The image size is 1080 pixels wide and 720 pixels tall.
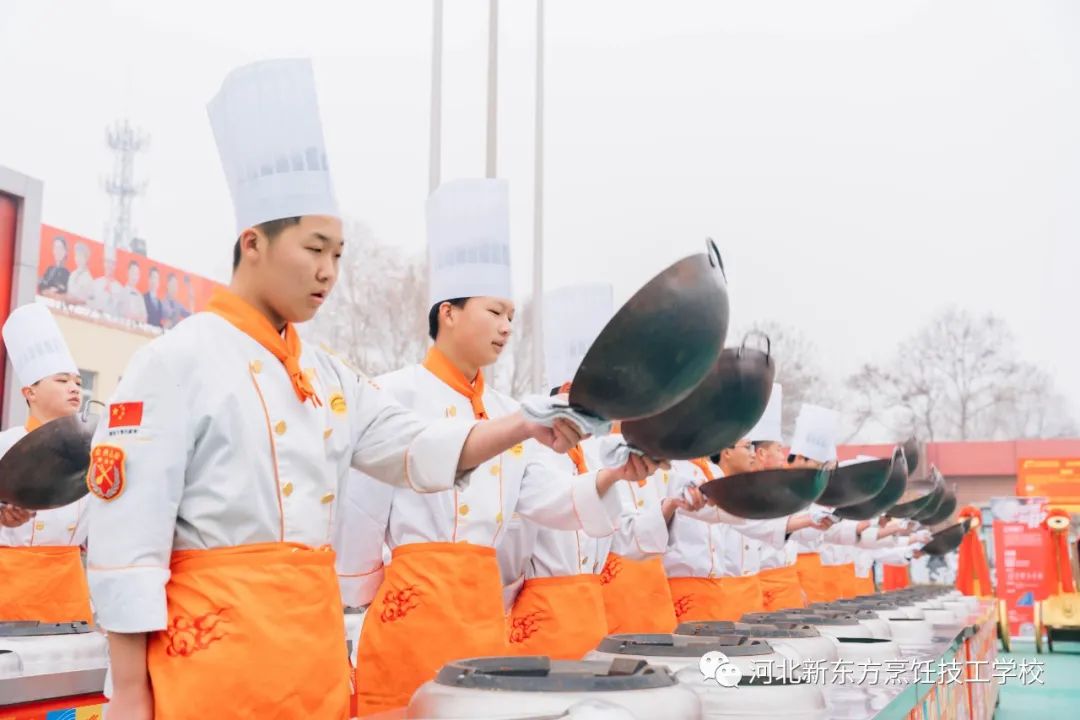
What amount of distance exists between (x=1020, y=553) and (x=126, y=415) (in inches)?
466

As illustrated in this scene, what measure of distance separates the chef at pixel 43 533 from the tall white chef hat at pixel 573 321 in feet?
4.89

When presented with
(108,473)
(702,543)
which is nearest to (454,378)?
(108,473)

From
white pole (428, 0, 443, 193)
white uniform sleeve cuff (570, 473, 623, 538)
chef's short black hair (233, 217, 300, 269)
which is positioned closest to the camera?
chef's short black hair (233, 217, 300, 269)

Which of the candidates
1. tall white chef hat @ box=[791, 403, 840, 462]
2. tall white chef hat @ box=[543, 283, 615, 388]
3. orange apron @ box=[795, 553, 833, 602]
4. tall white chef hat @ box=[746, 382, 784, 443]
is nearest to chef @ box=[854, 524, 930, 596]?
orange apron @ box=[795, 553, 833, 602]

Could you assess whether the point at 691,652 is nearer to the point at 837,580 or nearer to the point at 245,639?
the point at 245,639

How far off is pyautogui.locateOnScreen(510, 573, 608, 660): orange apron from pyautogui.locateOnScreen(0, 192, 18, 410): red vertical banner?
162 inches

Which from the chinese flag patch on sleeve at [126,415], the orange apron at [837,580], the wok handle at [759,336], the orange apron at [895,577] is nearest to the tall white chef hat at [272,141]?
the chinese flag patch on sleeve at [126,415]

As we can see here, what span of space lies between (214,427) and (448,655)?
0.76 meters

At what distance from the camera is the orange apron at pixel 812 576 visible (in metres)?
6.44

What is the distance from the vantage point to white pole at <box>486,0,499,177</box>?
20.4 ft

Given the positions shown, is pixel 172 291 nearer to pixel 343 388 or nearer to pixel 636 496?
pixel 636 496

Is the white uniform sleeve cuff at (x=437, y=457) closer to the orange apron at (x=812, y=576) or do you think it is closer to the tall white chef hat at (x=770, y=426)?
the tall white chef hat at (x=770, y=426)

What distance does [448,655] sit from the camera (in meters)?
1.92

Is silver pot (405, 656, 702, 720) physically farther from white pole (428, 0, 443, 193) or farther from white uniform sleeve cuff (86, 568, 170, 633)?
white pole (428, 0, 443, 193)
